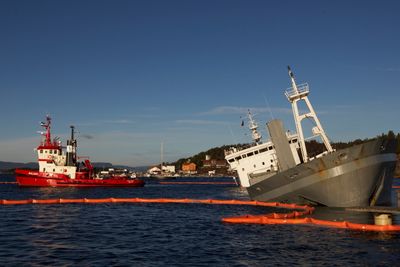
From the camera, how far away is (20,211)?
39.9 meters

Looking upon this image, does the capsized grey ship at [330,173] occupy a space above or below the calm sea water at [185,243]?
above

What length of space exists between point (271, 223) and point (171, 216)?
1067 centimetres

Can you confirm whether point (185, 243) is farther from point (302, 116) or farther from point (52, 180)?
point (52, 180)

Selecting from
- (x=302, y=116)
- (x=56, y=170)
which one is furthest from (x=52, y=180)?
(x=302, y=116)

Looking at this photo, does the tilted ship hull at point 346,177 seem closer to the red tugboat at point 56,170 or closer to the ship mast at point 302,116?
the ship mast at point 302,116

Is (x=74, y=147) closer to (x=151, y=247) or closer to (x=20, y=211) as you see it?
(x=20, y=211)

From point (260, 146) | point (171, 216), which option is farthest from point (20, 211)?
point (260, 146)

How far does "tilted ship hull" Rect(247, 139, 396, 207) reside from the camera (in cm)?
3312

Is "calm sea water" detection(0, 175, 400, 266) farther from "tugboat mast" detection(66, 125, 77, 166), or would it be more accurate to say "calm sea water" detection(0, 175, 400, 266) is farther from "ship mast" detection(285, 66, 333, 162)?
"tugboat mast" detection(66, 125, 77, 166)

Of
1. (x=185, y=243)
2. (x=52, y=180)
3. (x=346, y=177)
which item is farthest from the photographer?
(x=52, y=180)

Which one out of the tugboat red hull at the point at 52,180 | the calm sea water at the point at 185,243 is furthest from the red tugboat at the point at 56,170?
the calm sea water at the point at 185,243

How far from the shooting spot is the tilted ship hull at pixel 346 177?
3312 cm

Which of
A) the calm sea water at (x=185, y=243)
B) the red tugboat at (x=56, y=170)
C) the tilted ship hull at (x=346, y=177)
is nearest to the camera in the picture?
the calm sea water at (x=185, y=243)

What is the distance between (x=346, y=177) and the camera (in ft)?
109
